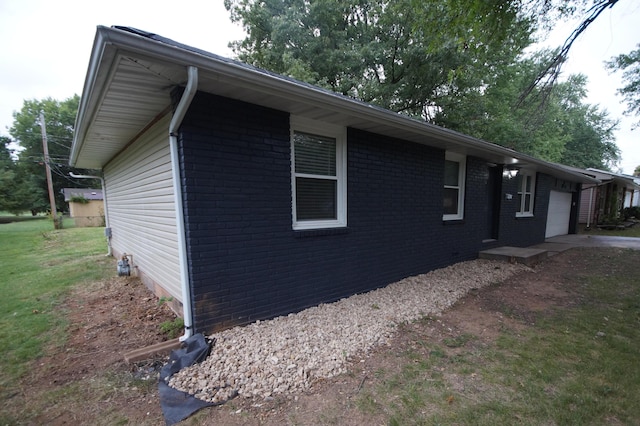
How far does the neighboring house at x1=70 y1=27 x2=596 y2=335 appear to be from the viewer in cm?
254

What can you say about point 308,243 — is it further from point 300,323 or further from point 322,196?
point 300,323

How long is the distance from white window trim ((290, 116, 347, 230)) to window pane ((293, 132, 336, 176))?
7cm

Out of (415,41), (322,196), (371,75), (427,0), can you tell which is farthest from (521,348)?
(371,75)

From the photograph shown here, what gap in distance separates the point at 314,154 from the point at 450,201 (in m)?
4.04

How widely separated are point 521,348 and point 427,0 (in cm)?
476

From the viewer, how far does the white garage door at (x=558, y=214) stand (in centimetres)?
1109

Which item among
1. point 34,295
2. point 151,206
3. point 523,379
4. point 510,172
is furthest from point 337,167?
point 510,172

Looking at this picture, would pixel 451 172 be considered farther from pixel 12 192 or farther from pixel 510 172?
pixel 12 192

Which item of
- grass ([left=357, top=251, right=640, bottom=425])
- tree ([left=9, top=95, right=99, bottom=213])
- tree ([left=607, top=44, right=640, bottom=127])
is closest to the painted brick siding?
grass ([left=357, top=251, right=640, bottom=425])

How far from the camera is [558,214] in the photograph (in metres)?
11.8

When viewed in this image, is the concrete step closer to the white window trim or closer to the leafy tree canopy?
the leafy tree canopy

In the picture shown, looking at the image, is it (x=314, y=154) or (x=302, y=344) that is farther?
(x=314, y=154)

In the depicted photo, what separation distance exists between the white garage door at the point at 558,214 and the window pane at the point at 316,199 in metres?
11.2

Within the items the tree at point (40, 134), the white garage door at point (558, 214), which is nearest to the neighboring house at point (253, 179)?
the white garage door at point (558, 214)
